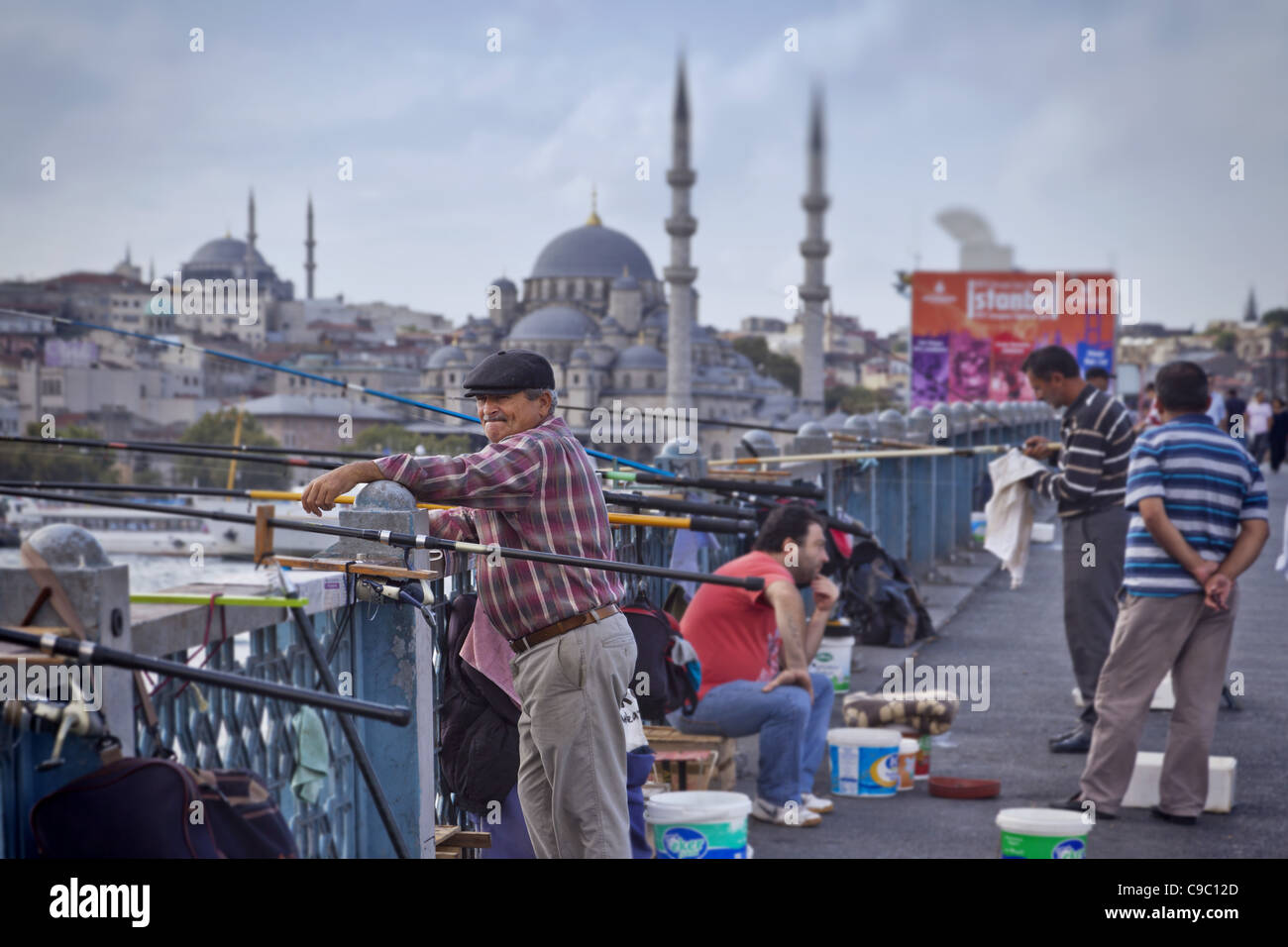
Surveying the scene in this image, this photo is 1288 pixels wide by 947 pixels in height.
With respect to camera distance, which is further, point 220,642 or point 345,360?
point 345,360

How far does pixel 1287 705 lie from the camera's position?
7.66 meters

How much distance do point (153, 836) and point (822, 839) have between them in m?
3.30

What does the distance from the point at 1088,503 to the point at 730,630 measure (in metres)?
1.88

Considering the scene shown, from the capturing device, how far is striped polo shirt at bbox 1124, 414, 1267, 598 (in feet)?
18.7

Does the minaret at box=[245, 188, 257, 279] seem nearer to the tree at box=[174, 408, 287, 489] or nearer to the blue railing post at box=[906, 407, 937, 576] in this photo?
the tree at box=[174, 408, 287, 489]

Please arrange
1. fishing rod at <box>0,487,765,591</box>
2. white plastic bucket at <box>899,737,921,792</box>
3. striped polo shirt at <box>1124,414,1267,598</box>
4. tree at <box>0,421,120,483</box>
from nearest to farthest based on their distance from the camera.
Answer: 1. fishing rod at <box>0,487,765,591</box>
2. striped polo shirt at <box>1124,414,1267,598</box>
3. white plastic bucket at <box>899,737,921,792</box>
4. tree at <box>0,421,120,483</box>

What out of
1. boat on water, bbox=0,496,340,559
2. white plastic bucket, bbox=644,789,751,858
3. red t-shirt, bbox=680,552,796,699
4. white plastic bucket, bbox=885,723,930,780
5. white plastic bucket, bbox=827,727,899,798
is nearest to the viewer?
white plastic bucket, bbox=644,789,751,858

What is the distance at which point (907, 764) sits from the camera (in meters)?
6.27

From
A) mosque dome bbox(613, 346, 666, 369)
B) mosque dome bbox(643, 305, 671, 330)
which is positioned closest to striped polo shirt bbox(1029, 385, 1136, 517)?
mosque dome bbox(613, 346, 666, 369)

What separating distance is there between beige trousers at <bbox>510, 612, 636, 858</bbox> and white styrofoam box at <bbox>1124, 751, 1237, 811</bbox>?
267cm

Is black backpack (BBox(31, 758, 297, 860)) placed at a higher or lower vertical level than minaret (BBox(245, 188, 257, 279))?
lower

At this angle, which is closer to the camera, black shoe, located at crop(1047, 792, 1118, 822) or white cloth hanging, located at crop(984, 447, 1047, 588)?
black shoe, located at crop(1047, 792, 1118, 822)
